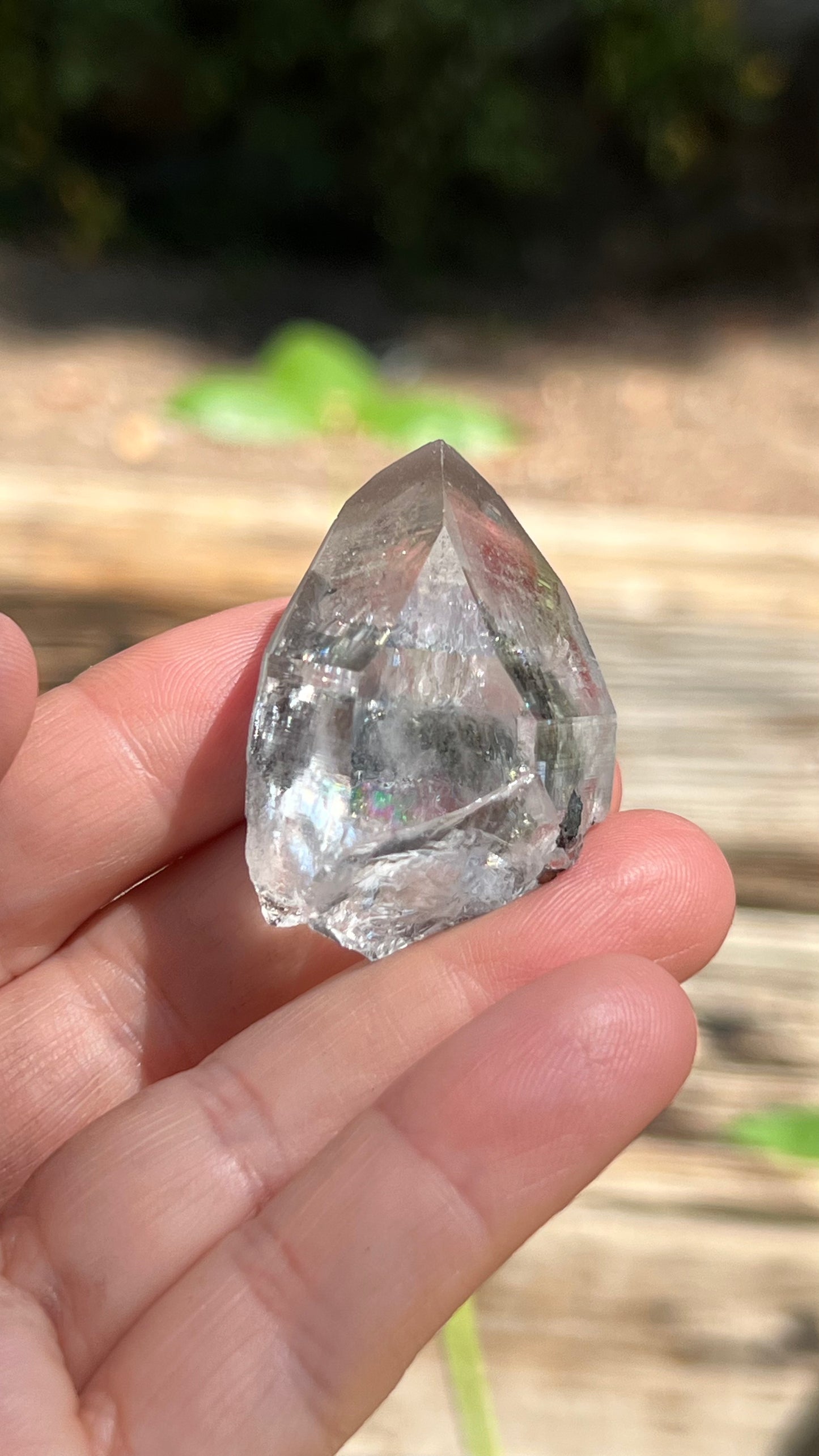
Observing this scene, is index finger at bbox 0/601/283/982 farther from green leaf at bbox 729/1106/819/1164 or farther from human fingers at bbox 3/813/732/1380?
green leaf at bbox 729/1106/819/1164

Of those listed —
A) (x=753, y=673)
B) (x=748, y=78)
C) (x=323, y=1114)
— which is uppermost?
(x=748, y=78)

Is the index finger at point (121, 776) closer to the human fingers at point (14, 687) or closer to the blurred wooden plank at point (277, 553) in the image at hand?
the human fingers at point (14, 687)

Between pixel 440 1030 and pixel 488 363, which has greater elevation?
pixel 488 363

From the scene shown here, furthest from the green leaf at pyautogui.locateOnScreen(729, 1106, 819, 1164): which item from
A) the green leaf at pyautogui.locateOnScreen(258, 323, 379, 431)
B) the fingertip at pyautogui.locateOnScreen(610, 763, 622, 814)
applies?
the green leaf at pyautogui.locateOnScreen(258, 323, 379, 431)

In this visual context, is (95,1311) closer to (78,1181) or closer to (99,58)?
(78,1181)

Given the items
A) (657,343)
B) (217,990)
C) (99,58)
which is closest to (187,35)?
(99,58)

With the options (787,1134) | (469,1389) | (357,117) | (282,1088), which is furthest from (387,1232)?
(357,117)

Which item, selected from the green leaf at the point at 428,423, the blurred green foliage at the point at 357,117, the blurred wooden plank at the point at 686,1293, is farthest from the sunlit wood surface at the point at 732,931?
the blurred green foliage at the point at 357,117

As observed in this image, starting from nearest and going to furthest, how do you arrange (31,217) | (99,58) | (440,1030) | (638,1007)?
(638,1007) → (440,1030) → (99,58) → (31,217)
